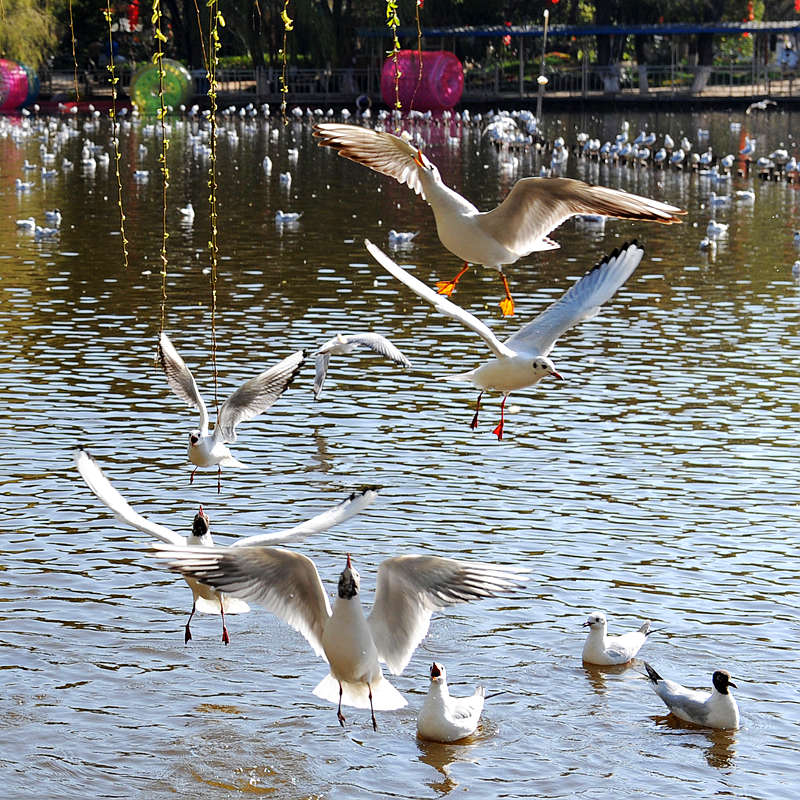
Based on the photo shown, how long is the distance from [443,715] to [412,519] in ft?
13.1

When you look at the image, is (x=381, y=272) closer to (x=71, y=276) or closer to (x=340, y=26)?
(x=71, y=276)

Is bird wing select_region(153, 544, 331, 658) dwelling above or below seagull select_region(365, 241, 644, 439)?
below

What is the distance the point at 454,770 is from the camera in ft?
31.1

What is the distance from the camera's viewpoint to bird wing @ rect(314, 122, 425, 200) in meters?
6.61

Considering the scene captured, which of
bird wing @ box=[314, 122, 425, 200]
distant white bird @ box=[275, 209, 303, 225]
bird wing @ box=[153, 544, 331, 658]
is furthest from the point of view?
distant white bird @ box=[275, 209, 303, 225]

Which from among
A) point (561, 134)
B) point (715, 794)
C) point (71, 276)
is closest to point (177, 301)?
point (71, 276)

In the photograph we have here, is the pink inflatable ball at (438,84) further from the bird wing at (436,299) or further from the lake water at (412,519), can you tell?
the bird wing at (436,299)

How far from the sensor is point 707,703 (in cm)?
988

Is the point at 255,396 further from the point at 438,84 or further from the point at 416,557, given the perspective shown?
the point at 438,84

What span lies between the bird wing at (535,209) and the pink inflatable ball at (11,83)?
55.3m

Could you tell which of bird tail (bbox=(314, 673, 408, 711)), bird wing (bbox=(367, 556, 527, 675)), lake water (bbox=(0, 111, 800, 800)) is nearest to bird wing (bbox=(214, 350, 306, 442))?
lake water (bbox=(0, 111, 800, 800))

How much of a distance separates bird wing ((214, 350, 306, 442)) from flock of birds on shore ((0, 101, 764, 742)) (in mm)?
10

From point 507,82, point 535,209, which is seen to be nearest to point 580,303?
point 535,209

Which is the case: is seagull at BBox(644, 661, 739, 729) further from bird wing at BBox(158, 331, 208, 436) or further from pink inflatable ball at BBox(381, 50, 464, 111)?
pink inflatable ball at BBox(381, 50, 464, 111)
